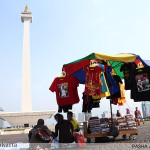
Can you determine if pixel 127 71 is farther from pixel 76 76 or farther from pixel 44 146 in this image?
pixel 44 146

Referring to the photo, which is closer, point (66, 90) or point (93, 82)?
point (93, 82)

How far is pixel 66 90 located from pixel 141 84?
3.00m

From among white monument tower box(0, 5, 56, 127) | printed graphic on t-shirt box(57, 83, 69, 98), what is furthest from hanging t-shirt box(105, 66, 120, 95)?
white monument tower box(0, 5, 56, 127)

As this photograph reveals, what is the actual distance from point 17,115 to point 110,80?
34.1 metres

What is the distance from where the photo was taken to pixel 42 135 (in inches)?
202

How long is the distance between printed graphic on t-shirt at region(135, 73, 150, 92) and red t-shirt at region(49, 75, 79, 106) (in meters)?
2.62

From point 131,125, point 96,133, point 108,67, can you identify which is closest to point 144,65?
point 108,67

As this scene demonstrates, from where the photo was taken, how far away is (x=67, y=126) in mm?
5656

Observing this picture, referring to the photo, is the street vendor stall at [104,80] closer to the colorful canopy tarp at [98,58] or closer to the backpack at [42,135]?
the colorful canopy tarp at [98,58]

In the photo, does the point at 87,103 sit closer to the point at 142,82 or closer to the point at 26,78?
the point at 142,82

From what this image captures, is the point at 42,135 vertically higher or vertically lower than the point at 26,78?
lower

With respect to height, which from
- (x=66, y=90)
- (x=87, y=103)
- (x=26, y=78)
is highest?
(x=26, y=78)

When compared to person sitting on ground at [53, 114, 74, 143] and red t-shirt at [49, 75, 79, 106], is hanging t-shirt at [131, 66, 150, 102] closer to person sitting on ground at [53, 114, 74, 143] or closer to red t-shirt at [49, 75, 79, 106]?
red t-shirt at [49, 75, 79, 106]

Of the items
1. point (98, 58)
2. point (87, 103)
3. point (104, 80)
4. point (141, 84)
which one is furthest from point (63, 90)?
point (141, 84)
